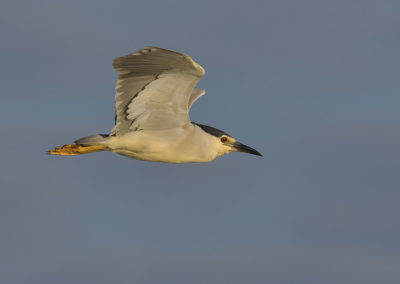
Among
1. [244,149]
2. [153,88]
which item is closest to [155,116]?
[153,88]

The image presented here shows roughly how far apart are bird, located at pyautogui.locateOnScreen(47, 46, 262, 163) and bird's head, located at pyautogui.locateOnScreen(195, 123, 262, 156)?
4 cm

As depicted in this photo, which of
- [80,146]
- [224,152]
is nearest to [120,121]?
[80,146]

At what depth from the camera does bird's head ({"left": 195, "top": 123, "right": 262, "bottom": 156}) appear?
21.6 meters

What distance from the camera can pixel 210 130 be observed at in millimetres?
21578

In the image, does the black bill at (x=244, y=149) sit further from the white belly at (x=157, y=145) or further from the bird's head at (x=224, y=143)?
the white belly at (x=157, y=145)

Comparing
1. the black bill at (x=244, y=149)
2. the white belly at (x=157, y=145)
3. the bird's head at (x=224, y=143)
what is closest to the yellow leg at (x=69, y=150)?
the white belly at (x=157, y=145)

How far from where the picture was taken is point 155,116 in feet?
65.6

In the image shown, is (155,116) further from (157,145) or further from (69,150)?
(69,150)

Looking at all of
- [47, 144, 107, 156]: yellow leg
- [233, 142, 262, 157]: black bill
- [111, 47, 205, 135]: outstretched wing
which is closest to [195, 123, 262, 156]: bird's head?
[233, 142, 262, 157]: black bill

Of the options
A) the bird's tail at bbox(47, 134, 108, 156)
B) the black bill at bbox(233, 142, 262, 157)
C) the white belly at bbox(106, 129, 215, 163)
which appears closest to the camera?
the white belly at bbox(106, 129, 215, 163)

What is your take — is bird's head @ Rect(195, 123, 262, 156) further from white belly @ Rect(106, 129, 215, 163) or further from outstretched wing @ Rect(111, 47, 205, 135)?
outstretched wing @ Rect(111, 47, 205, 135)

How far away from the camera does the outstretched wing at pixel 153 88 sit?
60.6ft

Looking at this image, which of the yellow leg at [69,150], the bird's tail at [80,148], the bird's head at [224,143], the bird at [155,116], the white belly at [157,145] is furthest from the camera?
the bird's head at [224,143]

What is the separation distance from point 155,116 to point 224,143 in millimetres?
2616
